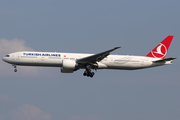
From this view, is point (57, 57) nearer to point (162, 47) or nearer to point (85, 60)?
point (85, 60)

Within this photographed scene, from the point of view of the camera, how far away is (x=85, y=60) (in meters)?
52.1

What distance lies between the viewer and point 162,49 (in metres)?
59.3

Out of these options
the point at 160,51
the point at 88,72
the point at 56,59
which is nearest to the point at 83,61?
the point at 88,72

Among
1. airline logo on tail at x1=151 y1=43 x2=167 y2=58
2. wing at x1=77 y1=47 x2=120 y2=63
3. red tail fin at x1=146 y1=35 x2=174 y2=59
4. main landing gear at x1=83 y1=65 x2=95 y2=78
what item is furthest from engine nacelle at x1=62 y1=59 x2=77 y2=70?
airline logo on tail at x1=151 y1=43 x2=167 y2=58

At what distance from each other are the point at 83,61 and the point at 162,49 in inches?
607

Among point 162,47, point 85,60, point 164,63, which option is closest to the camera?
point 85,60

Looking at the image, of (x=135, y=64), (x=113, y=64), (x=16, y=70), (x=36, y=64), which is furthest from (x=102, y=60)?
(x=16, y=70)

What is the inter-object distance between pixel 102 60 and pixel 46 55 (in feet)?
28.8

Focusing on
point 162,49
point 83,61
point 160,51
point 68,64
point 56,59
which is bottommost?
point 68,64

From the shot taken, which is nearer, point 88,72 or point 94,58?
point 94,58

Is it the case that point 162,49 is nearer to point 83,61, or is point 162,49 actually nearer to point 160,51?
point 160,51

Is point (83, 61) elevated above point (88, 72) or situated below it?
above

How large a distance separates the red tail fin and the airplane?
7.63ft

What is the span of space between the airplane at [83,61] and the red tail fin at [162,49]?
2.33m
